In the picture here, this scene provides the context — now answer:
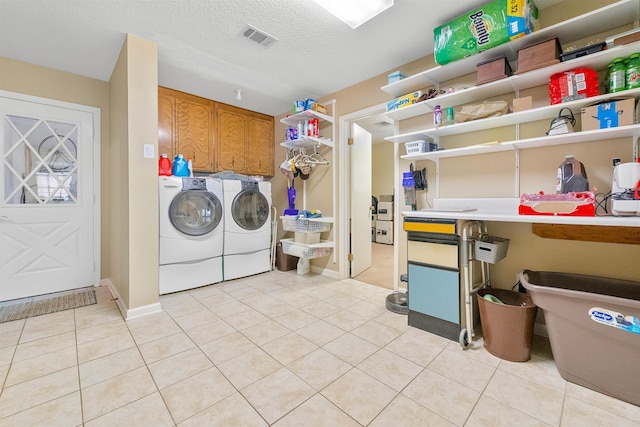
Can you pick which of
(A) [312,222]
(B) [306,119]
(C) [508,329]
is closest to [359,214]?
(A) [312,222]

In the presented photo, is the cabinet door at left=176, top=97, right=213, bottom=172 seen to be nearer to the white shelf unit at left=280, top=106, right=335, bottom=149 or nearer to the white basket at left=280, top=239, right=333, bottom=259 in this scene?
the white shelf unit at left=280, top=106, right=335, bottom=149

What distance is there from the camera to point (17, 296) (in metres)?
2.70

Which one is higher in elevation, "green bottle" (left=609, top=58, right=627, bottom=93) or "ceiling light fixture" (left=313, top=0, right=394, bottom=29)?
"ceiling light fixture" (left=313, top=0, right=394, bottom=29)

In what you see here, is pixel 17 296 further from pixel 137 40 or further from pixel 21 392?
pixel 137 40

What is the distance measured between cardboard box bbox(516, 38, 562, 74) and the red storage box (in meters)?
0.11

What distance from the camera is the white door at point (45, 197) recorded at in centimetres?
266

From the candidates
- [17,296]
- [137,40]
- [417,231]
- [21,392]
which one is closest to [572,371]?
[417,231]

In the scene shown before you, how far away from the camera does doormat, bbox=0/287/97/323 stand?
236cm

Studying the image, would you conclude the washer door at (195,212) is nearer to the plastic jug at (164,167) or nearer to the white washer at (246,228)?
the white washer at (246,228)

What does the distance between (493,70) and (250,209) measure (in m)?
2.87

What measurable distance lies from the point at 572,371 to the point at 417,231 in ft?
3.71

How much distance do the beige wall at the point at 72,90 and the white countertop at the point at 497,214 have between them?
11.2 ft

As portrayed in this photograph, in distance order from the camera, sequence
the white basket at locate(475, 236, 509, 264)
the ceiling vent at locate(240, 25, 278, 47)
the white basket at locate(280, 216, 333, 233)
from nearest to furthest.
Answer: the white basket at locate(475, 236, 509, 264)
the ceiling vent at locate(240, 25, 278, 47)
the white basket at locate(280, 216, 333, 233)

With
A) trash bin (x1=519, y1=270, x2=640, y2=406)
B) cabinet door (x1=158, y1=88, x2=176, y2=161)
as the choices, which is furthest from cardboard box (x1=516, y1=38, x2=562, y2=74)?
cabinet door (x1=158, y1=88, x2=176, y2=161)
